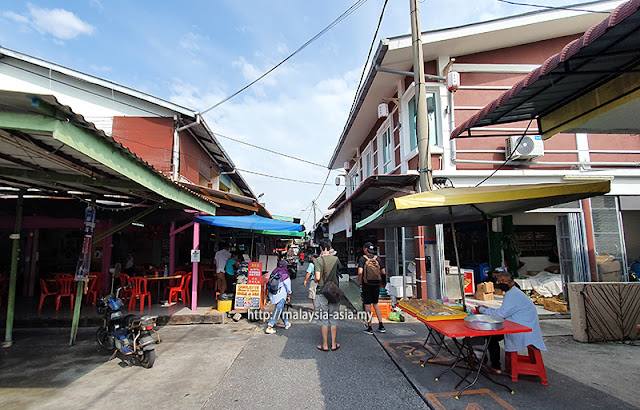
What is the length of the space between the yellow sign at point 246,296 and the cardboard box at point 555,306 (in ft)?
23.6

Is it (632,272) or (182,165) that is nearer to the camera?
(632,272)

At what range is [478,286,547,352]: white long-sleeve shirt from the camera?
396 centimetres

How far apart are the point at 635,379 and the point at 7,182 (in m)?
9.66

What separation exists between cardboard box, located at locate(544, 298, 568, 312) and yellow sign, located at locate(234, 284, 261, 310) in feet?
23.6

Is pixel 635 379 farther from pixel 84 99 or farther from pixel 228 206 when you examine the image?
pixel 84 99

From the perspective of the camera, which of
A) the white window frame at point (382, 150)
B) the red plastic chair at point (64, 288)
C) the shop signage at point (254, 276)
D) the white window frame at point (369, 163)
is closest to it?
the shop signage at point (254, 276)

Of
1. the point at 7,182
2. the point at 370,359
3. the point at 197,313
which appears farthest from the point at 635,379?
the point at 7,182

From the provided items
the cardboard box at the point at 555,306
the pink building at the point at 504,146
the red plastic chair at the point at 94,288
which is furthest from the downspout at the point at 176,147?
the cardboard box at the point at 555,306

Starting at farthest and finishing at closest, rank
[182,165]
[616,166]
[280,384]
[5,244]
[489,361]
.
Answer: [182,165]
[5,244]
[616,166]
[489,361]
[280,384]

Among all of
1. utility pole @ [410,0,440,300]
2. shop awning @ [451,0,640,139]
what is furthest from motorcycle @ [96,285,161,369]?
shop awning @ [451,0,640,139]

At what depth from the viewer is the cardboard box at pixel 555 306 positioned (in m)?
7.66

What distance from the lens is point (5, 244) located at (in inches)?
416

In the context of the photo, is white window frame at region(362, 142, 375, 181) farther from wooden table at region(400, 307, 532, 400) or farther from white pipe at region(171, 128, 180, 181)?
wooden table at region(400, 307, 532, 400)

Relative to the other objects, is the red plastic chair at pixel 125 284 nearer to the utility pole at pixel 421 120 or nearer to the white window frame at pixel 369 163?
the utility pole at pixel 421 120
